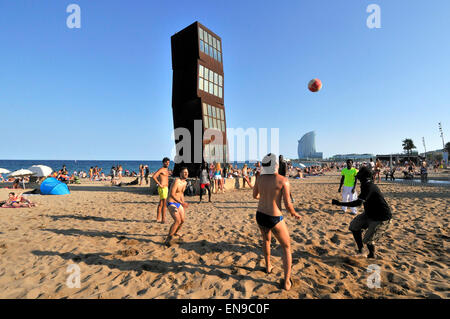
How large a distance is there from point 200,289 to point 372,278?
2.75 m

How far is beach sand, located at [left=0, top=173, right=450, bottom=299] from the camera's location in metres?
3.07

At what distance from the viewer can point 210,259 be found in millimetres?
4145

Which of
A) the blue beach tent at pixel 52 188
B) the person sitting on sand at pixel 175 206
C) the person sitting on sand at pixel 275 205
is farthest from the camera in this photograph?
the blue beach tent at pixel 52 188

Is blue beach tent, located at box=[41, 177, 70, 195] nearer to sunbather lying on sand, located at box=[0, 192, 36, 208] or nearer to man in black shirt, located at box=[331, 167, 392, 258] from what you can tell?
sunbather lying on sand, located at box=[0, 192, 36, 208]

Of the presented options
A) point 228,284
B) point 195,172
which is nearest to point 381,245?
point 228,284

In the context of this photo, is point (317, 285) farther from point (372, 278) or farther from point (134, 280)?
point (134, 280)

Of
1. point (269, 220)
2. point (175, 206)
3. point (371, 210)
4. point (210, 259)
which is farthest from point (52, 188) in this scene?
point (371, 210)

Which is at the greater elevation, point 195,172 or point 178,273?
point 195,172

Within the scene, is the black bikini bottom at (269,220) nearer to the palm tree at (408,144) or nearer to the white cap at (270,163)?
the white cap at (270,163)

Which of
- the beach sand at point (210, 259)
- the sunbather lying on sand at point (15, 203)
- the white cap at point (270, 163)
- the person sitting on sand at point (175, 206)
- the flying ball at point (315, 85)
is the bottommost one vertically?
the beach sand at point (210, 259)

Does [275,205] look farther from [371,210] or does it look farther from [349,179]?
[349,179]

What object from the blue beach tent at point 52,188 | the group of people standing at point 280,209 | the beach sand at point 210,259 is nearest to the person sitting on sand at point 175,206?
the group of people standing at point 280,209

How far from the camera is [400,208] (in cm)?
814

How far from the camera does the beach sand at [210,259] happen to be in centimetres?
307
